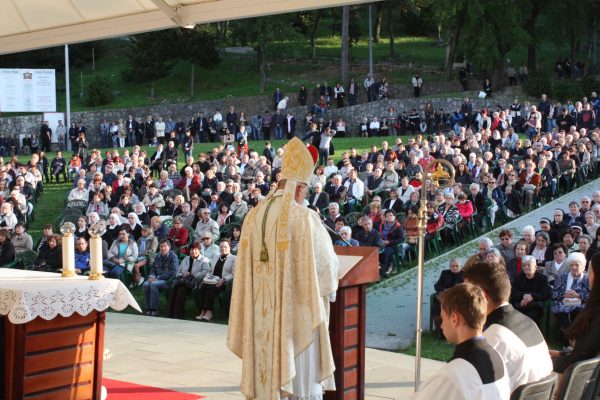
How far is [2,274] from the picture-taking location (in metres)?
7.16

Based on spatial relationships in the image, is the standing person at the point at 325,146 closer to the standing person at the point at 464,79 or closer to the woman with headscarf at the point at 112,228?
the woman with headscarf at the point at 112,228

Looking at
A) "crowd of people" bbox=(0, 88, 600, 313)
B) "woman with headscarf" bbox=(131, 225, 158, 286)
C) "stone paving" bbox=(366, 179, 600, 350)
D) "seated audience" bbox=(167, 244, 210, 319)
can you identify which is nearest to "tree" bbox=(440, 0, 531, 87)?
"crowd of people" bbox=(0, 88, 600, 313)

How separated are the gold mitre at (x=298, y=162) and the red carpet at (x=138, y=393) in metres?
2.10

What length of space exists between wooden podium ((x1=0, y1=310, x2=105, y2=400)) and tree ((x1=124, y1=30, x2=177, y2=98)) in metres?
36.8

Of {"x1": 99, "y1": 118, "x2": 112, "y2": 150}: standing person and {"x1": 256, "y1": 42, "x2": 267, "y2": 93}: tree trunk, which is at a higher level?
{"x1": 256, "y1": 42, "x2": 267, "y2": 93}: tree trunk

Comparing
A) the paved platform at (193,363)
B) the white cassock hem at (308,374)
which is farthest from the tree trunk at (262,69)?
the white cassock hem at (308,374)

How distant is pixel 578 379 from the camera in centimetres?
458

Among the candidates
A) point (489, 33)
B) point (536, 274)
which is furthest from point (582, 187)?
point (489, 33)

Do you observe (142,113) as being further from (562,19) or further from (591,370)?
(591,370)

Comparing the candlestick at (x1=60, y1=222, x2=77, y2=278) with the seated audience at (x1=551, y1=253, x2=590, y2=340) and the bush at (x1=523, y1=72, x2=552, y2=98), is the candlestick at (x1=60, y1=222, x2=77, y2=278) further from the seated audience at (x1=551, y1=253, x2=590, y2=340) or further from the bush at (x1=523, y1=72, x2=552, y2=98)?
the bush at (x1=523, y1=72, x2=552, y2=98)

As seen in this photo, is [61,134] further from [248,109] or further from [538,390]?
[538,390]

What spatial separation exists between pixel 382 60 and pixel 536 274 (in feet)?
123

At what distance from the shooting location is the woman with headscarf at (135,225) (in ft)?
51.3

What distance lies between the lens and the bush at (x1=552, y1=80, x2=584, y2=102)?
35291mm
